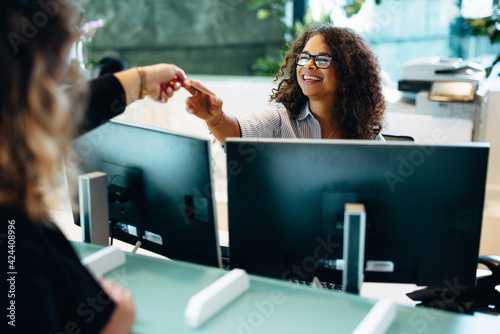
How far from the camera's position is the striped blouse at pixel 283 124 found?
2.15 m

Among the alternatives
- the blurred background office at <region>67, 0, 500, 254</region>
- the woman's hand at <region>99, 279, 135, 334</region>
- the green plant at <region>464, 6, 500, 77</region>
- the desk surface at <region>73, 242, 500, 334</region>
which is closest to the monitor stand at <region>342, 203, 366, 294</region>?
the desk surface at <region>73, 242, 500, 334</region>

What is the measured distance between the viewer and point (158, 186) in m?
1.43

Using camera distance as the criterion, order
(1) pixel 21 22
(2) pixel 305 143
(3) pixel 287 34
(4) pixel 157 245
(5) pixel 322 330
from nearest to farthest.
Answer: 1. (1) pixel 21 22
2. (5) pixel 322 330
3. (2) pixel 305 143
4. (4) pixel 157 245
5. (3) pixel 287 34

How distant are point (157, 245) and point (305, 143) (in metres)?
0.57

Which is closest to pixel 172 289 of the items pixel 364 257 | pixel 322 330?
pixel 322 330

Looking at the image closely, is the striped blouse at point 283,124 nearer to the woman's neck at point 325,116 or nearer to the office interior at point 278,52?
the woman's neck at point 325,116

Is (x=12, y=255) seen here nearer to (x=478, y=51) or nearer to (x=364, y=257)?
(x=364, y=257)

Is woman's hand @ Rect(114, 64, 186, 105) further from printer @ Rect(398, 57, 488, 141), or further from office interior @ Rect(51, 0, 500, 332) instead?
printer @ Rect(398, 57, 488, 141)

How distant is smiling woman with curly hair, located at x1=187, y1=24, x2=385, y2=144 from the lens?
2086 millimetres

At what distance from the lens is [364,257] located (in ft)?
4.30

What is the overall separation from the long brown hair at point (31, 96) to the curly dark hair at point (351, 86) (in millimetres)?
1418

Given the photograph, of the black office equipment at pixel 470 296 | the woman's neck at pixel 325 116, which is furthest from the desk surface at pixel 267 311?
the woman's neck at pixel 325 116

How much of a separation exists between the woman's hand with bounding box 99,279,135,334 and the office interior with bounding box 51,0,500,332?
0.48 meters

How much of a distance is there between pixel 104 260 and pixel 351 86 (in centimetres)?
127
